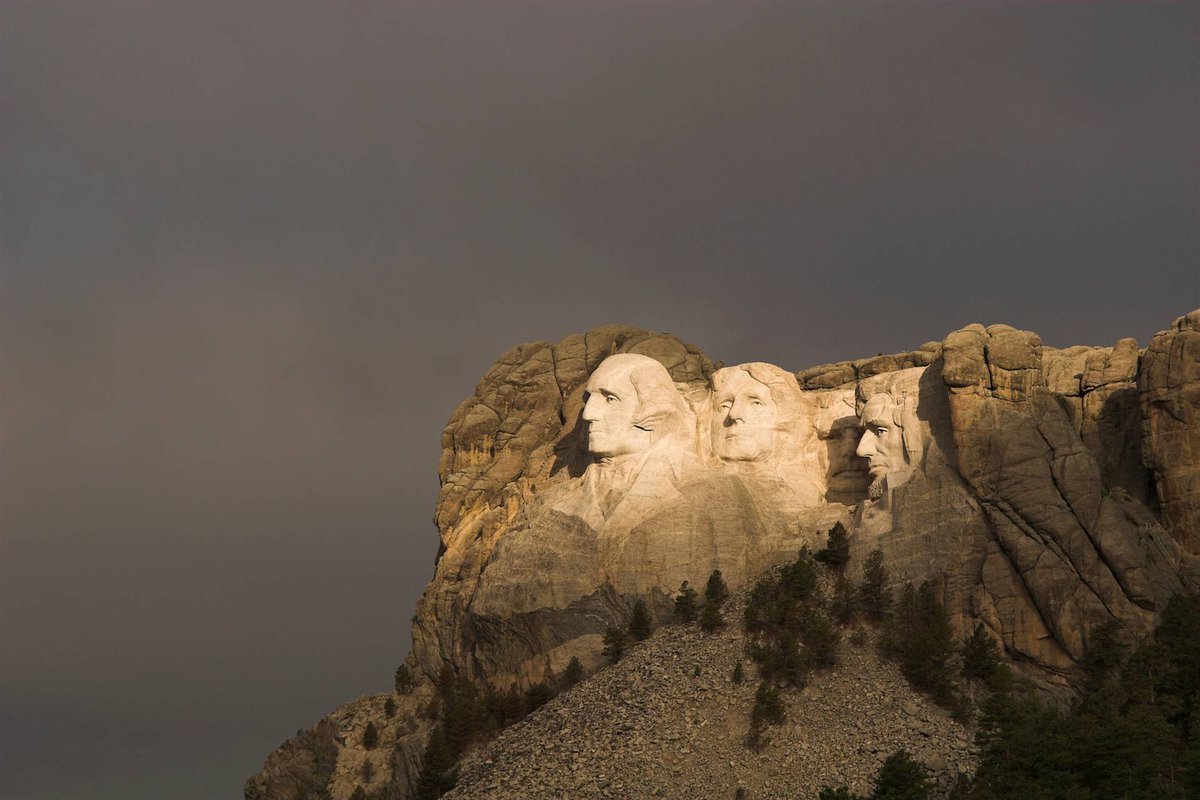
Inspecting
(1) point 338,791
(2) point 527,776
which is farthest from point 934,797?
(1) point 338,791

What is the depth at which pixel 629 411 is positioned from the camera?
323 feet

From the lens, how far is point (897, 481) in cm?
9281

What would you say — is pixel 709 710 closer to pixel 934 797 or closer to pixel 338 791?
pixel 934 797

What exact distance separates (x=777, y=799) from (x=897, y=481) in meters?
18.0

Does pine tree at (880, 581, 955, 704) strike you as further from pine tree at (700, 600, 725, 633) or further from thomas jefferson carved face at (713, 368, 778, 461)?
thomas jefferson carved face at (713, 368, 778, 461)

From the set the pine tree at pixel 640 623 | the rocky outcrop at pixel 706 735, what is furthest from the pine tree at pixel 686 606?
the rocky outcrop at pixel 706 735

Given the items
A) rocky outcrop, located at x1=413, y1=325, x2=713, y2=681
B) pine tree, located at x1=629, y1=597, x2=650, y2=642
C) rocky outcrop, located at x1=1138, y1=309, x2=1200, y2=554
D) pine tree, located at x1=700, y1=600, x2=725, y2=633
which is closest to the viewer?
rocky outcrop, located at x1=1138, y1=309, x2=1200, y2=554

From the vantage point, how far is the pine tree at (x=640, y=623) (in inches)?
3600

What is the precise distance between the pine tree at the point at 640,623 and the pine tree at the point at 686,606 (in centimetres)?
129

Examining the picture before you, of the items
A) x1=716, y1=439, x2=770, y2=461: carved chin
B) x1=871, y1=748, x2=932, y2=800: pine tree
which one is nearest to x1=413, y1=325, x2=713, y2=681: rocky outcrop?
x1=716, y1=439, x2=770, y2=461: carved chin

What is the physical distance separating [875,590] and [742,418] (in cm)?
1280

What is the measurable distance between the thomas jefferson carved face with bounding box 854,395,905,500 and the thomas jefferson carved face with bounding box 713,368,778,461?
4682mm

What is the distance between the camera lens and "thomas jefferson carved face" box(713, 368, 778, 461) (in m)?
98.1

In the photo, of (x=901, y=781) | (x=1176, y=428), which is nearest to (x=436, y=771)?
(x=901, y=781)
